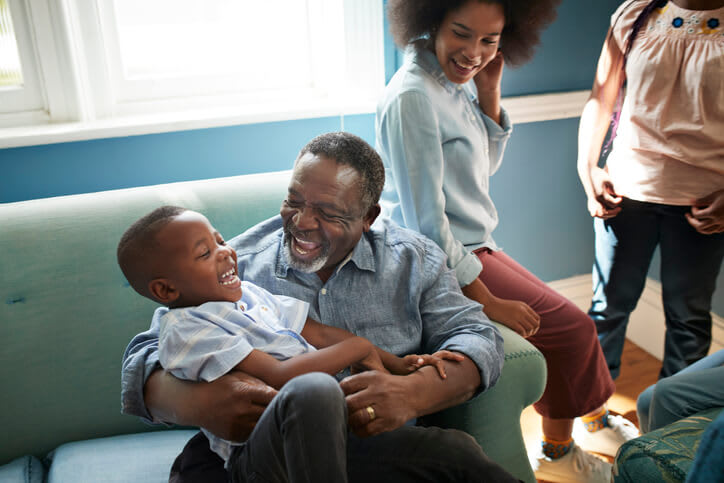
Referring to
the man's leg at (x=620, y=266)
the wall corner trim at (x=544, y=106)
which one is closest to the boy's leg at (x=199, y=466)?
the man's leg at (x=620, y=266)

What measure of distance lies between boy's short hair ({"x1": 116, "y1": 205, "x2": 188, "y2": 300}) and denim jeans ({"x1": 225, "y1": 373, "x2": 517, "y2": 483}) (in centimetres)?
37

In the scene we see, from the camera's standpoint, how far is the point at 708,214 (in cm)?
170

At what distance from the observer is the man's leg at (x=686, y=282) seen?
1817 mm

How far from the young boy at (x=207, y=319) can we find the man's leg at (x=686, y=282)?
102 centimetres

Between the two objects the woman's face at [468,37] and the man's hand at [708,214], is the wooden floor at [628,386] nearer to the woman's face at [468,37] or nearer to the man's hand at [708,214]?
the man's hand at [708,214]

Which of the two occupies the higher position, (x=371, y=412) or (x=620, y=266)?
(x=371, y=412)

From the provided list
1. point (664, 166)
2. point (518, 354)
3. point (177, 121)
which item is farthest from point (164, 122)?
point (664, 166)

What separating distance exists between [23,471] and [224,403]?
657mm

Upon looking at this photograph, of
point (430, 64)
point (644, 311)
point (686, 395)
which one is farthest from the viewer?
point (644, 311)

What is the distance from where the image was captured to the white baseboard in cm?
252

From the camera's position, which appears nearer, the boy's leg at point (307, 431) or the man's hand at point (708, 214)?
the boy's leg at point (307, 431)

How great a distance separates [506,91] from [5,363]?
1841 millimetres

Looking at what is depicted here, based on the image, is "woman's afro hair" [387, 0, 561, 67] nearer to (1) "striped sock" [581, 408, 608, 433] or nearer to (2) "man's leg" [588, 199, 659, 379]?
(2) "man's leg" [588, 199, 659, 379]

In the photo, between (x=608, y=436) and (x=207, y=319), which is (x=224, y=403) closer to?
(x=207, y=319)
